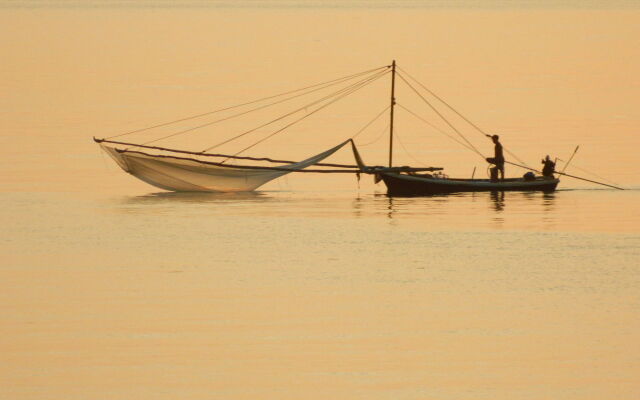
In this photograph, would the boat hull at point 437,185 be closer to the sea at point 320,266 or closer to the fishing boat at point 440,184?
the fishing boat at point 440,184

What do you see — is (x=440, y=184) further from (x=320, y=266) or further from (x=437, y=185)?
(x=320, y=266)

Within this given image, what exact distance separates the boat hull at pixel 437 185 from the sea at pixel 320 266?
29 centimetres

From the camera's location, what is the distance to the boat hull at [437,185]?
38.8 m

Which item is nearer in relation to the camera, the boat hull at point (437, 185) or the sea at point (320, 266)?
the sea at point (320, 266)

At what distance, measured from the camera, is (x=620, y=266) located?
1067 inches

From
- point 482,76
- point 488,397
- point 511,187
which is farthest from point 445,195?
point 482,76

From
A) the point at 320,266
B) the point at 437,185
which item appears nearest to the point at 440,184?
the point at 437,185

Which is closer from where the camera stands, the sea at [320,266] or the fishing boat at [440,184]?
the sea at [320,266]

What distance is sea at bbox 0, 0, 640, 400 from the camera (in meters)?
18.6

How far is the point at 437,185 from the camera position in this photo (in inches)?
1528

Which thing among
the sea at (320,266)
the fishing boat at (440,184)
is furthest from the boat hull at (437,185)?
the sea at (320,266)

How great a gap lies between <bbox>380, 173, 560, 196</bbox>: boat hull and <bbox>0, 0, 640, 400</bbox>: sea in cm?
29

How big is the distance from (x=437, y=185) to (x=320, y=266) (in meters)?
12.2

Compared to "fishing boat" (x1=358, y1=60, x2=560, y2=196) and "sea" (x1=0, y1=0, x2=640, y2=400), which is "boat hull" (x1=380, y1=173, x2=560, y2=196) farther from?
"sea" (x1=0, y1=0, x2=640, y2=400)
